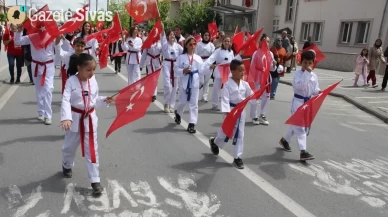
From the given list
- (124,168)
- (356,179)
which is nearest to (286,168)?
(356,179)

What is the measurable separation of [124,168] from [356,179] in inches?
123

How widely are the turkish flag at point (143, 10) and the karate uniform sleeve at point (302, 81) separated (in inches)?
156

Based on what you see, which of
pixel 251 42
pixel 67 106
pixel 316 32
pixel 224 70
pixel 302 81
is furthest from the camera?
pixel 316 32

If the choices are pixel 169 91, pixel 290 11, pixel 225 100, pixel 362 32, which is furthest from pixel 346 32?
pixel 225 100

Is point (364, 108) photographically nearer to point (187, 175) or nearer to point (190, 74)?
point (190, 74)

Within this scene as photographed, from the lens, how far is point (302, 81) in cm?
577

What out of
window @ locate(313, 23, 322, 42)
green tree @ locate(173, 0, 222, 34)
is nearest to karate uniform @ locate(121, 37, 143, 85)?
window @ locate(313, 23, 322, 42)

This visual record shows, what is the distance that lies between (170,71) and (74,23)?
2571 millimetres

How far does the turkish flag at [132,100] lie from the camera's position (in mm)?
4520

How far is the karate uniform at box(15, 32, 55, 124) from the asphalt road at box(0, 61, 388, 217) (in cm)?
34

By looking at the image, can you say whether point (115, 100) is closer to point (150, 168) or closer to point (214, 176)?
point (150, 168)

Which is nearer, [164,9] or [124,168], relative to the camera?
[124,168]

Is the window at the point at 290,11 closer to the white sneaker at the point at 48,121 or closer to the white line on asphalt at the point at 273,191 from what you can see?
the white sneaker at the point at 48,121

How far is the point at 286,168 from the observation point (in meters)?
5.38
